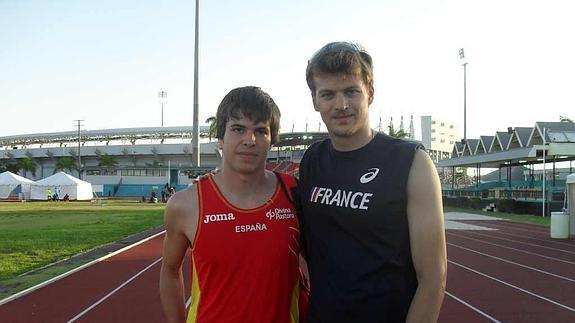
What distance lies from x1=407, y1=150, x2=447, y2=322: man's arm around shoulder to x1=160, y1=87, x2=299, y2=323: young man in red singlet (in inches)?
20.7

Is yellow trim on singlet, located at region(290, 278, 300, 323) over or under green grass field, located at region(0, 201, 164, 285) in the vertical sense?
over

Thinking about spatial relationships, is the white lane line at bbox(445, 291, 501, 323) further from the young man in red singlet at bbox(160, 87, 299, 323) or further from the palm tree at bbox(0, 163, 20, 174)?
the palm tree at bbox(0, 163, 20, 174)

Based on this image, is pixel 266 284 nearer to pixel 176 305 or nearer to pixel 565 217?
pixel 176 305

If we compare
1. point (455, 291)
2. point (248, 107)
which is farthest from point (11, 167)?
point (248, 107)

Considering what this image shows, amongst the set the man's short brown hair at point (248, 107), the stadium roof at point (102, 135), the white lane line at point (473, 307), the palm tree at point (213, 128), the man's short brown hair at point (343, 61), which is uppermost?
the stadium roof at point (102, 135)

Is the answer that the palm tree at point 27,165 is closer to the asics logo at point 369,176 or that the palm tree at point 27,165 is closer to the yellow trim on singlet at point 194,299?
the yellow trim on singlet at point 194,299

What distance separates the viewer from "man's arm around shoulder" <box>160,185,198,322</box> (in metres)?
2.14

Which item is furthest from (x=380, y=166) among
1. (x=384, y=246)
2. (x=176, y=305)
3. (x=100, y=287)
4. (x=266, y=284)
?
(x=100, y=287)

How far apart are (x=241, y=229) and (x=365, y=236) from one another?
1.60ft

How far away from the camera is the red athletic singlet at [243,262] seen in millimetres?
2055

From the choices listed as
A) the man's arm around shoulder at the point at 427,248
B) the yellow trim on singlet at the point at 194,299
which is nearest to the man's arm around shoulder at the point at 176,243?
the yellow trim on singlet at the point at 194,299

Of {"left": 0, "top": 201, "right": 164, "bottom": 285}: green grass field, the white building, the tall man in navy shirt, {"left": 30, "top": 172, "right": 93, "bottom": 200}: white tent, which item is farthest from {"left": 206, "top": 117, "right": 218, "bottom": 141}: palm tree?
the white building

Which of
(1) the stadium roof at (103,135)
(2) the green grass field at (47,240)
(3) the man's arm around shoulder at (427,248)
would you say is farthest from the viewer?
(1) the stadium roof at (103,135)

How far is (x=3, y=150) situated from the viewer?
89188mm
